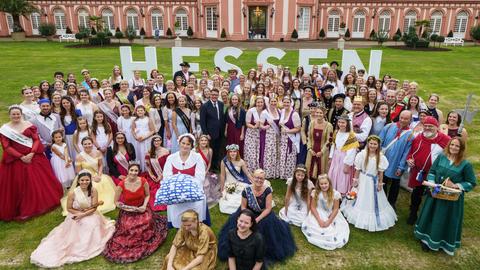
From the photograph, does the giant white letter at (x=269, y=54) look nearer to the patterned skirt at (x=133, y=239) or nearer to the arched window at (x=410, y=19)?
the patterned skirt at (x=133, y=239)

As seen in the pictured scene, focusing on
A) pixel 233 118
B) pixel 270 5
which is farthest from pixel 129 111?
pixel 270 5

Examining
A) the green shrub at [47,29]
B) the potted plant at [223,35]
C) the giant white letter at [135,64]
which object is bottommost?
the giant white letter at [135,64]

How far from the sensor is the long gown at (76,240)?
15.4 feet

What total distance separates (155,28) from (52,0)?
10988mm

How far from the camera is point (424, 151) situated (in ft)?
17.1

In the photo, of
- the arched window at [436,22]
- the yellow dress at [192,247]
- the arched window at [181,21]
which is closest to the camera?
the yellow dress at [192,247]

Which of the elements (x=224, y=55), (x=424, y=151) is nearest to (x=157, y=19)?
(x=224, y=55)

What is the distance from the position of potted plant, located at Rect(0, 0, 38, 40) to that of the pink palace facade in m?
2.90

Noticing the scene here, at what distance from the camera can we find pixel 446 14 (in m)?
34.7

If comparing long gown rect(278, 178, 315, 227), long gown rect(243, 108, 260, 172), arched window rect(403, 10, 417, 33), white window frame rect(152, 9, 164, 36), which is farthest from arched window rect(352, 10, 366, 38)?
long gown rect(278, 178, 315, 227)

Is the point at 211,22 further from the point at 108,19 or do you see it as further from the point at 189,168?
the point at 189,168

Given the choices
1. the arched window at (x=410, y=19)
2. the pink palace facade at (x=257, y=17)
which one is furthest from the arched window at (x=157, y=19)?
the arched window at (x=410, y=19)

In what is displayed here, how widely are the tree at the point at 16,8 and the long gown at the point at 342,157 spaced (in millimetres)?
34797

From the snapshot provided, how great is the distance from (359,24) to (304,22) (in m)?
6.59
